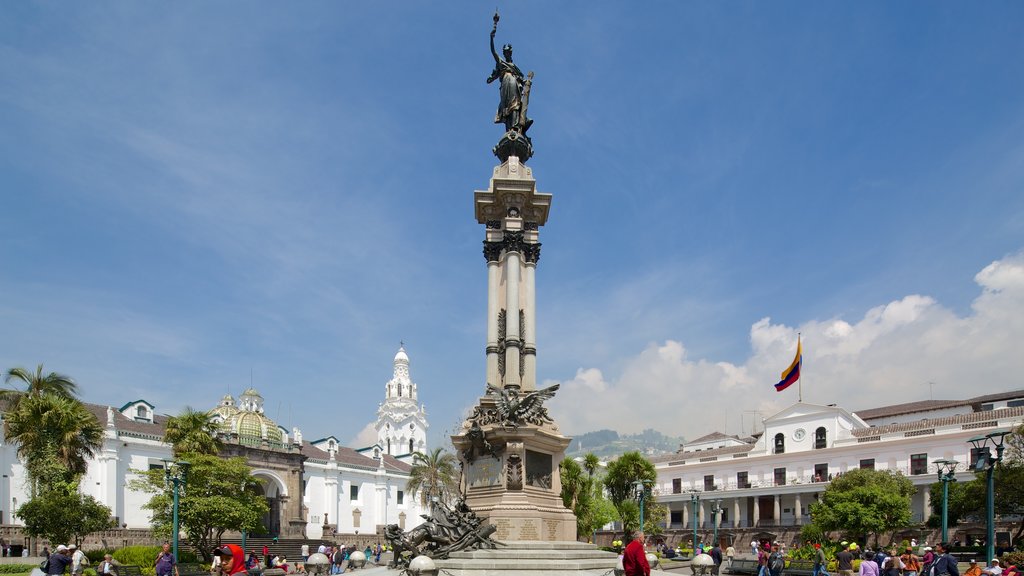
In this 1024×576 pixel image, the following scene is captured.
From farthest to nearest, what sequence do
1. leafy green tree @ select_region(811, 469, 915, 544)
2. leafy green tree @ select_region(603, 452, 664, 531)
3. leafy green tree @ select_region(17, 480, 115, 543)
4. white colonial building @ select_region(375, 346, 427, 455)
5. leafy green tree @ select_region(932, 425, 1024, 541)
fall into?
1. white colonial building @ select_region(375, 346, 427, 455)
2. leafy green tree @ select_region(603, 452, 664, 531)
3. leafy green tree @ select_region(811, 469, 915, 544)
4. leafy green tree @ select_region(932, 425, 1024, 541)
5. leafy green tree @ select_region(17, 480, 115, 543)

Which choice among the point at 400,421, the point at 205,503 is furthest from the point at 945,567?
the point at 400,421

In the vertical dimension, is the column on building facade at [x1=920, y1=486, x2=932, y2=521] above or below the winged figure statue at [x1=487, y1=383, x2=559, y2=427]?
below

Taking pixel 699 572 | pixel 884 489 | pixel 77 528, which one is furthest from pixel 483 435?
pixel 884 489

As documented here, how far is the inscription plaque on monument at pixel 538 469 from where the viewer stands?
828 inches

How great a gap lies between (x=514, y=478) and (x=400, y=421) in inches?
3590

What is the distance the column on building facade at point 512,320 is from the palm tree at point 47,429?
2103cm

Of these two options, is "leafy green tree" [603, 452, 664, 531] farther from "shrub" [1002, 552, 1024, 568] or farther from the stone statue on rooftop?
the stone statue on rooftop

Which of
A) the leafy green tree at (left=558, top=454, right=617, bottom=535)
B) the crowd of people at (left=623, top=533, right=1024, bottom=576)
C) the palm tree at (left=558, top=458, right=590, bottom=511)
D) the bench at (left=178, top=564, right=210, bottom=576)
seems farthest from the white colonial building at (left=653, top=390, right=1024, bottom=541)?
the bench at (left=178, top=564, right=210, bottom=576)

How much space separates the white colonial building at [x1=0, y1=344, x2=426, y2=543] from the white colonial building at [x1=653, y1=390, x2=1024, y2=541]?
29.3 meters

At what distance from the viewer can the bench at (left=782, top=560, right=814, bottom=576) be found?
77.7ft

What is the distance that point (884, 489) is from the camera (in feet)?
156

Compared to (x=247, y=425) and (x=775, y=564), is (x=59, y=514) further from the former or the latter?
(x=247, y=425)

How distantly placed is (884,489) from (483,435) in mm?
36036

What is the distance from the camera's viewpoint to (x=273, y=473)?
68125 millimetres
